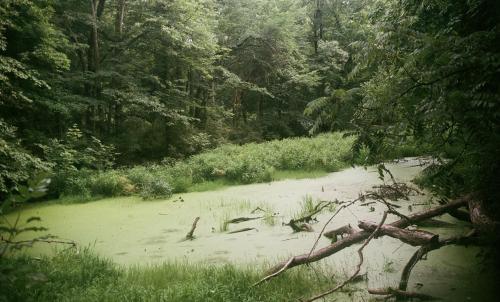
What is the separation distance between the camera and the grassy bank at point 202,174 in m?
8.02

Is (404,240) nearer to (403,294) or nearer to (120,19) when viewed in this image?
(403,294)

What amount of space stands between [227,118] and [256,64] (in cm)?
292

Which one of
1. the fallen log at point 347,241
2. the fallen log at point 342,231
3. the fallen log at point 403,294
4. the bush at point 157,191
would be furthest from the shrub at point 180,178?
the fallen log at point 403,294

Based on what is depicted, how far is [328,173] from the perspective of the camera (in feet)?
30.0

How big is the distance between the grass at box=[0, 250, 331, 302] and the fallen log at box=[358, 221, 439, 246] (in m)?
0.67

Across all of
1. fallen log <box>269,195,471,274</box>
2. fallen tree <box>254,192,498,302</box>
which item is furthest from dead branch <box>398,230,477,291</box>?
fallen log <box>269,195,471,274</box>

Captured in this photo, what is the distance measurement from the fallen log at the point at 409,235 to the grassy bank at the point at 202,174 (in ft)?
12.7

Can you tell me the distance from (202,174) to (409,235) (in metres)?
6.62

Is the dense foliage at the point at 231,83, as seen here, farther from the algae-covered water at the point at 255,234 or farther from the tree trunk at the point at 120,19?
the algae-covered water at the point at 255,234

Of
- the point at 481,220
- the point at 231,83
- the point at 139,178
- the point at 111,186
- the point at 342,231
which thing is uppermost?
the point at 231,83

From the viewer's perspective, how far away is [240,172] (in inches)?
355

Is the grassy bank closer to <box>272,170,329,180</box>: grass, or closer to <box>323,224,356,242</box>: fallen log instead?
<box>272,170,329,180</box>: grass

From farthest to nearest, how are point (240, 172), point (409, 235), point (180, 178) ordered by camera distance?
1. point (240, 172)
2. point (180, 178)
3. point (409, 235)

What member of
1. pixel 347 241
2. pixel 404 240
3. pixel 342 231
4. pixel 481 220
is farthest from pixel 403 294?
pixel 342 231
